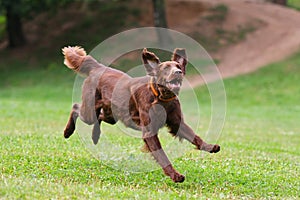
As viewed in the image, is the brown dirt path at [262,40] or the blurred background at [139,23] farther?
the blurred background at [139,23]

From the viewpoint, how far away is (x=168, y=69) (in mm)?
7109

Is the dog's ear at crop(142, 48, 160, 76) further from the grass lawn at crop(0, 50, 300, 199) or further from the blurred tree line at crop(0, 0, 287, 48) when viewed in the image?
the blurred tree line at crop(0, 0, 287, 48)

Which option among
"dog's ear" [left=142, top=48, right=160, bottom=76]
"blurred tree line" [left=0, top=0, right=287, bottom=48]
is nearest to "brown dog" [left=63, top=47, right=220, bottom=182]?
"dog's ear" [left=142, top=48, right=160, bottom=76]

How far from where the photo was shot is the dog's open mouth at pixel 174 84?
701 centimetres

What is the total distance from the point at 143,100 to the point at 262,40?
2576 centimetres

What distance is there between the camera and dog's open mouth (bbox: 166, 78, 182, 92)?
23.0 ft

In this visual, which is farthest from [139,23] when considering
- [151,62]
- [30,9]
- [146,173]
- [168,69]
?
[168,69]

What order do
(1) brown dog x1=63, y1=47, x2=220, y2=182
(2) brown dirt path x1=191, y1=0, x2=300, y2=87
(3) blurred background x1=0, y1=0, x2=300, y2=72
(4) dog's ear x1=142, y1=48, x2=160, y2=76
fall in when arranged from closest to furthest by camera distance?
(1) brown dog x1=63, y1=47, x2=220, y2=182 < (4) dog's ear x1=142, y1=48, x2=160, y2=76 < (2) brown dirt path x1=191, y1=0, x2=300, y2=87 < (3) blurred background x1=0, y1=0, x2=300, y2=72

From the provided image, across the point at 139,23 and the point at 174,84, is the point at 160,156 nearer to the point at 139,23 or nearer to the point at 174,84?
the point at 174,84

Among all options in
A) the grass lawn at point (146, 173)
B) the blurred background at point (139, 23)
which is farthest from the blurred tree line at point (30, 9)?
the grass lawn at point (146, 173)

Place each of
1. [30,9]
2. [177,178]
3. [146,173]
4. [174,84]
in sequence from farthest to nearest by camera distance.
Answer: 1. [30,9]
2. [146,173]
3. [174,84]
4. [177,178]

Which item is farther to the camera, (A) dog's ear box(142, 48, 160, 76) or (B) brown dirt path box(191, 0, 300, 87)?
(B) brown dirt path box(191, 0, 300, 87)

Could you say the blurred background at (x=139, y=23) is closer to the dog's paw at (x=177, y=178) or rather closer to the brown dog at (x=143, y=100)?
the brown dog at (x=143, y=100)

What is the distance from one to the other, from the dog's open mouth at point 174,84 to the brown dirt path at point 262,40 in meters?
19.8
